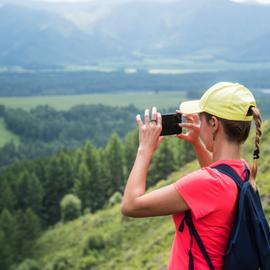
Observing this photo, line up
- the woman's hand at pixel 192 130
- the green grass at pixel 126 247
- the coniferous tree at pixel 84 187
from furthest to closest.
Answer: the coniferous tree at pixel 84 187 < the green grass at pixel 126 247 < the woman's hand at pixel 192 130

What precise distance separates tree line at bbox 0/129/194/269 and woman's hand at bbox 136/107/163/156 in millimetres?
49396

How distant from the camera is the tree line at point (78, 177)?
182 feet

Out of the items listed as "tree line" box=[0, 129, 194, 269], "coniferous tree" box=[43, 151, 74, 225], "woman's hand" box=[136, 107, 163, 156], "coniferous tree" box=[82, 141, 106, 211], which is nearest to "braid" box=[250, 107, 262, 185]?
"woman's hand" box=[136, 107, 163, 156]

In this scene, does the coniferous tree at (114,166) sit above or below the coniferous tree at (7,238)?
above

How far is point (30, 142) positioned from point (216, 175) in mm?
144029

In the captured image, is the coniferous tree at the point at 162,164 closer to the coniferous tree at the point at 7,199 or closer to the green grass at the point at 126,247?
the green grass at the point at 126,247

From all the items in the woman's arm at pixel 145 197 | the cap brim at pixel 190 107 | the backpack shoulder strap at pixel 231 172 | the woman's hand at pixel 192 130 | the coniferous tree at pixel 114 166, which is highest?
the cap brim at pixel 190 107

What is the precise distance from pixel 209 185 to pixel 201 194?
0.27 feet

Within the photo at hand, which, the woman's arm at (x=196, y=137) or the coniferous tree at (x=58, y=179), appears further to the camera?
the coniferous tree at (x=58, y=179)

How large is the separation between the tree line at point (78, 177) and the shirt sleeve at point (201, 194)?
49.8 meters

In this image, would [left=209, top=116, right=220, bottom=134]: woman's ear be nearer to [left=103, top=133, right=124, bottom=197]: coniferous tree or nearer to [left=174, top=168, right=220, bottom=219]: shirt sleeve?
[left=174, top=168, right=220, bottom=219]: shirt sleeve

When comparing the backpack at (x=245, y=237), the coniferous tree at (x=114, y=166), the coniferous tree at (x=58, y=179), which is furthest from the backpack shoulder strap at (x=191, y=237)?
the coniferous tree at (x=58, y=179)

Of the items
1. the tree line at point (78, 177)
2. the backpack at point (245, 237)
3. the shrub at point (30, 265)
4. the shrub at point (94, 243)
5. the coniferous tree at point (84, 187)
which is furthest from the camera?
the coniferous tree at point (84, 187)

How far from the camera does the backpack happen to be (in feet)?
13.1
